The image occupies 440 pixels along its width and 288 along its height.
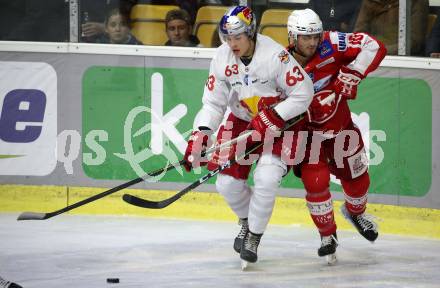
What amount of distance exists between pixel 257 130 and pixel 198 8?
181 centimetres

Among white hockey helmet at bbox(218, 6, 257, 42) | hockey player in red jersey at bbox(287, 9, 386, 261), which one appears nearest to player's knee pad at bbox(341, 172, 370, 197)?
hockey player in red jersey at bbox(287, 9, 386, 261)

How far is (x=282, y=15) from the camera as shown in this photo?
701 centimetres

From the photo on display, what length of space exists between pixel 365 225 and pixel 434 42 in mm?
1259

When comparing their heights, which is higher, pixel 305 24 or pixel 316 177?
pixel 305 24

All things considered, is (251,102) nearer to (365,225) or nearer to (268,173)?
(268,173)

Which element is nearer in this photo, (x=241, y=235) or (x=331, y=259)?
(x=331, y=259)

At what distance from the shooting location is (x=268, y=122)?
559cm

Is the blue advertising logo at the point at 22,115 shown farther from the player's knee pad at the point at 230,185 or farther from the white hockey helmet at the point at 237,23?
the white hockey helmet at the point at 237,23

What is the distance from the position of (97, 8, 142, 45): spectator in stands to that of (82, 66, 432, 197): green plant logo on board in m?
0.19

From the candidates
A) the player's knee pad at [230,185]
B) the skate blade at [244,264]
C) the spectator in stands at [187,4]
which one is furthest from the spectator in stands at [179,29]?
the skate blade at [244,264]

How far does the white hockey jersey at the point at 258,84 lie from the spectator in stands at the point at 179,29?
149cm

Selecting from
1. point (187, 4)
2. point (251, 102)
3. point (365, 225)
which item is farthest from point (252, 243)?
point (187, 4)

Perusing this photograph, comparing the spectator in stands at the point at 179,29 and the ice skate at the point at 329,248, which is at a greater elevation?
the spectator in stands at the point at 179,29

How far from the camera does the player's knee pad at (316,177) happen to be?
577cm
